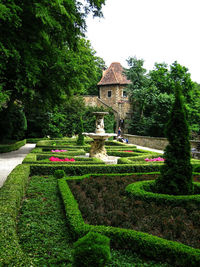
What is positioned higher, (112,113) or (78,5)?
(78,5)

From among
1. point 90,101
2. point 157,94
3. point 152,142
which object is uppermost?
point 157,94

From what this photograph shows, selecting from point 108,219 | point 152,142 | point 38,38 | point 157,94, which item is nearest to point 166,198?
point 108,219

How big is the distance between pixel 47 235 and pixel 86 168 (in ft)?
14.9

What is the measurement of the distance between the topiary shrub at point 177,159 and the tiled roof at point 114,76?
29.6m

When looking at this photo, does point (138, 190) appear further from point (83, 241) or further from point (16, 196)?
point (83, 241)

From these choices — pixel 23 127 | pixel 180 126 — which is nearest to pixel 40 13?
pixel 180 126

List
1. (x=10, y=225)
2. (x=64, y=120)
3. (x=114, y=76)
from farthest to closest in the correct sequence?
1. (x=114, y=76)
2. (x=64, y=120)
3. (x=10, y=225)

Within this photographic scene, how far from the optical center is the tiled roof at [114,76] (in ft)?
114

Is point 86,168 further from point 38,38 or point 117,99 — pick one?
point 117,99

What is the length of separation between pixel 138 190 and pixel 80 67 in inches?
324

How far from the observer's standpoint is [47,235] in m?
3.60

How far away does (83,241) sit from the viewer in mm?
2252

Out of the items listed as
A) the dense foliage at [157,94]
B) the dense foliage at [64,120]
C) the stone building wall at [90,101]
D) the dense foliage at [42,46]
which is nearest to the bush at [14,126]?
the dense foliage at [64,120]

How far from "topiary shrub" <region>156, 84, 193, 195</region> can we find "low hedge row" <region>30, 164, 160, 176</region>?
3.00 metres
